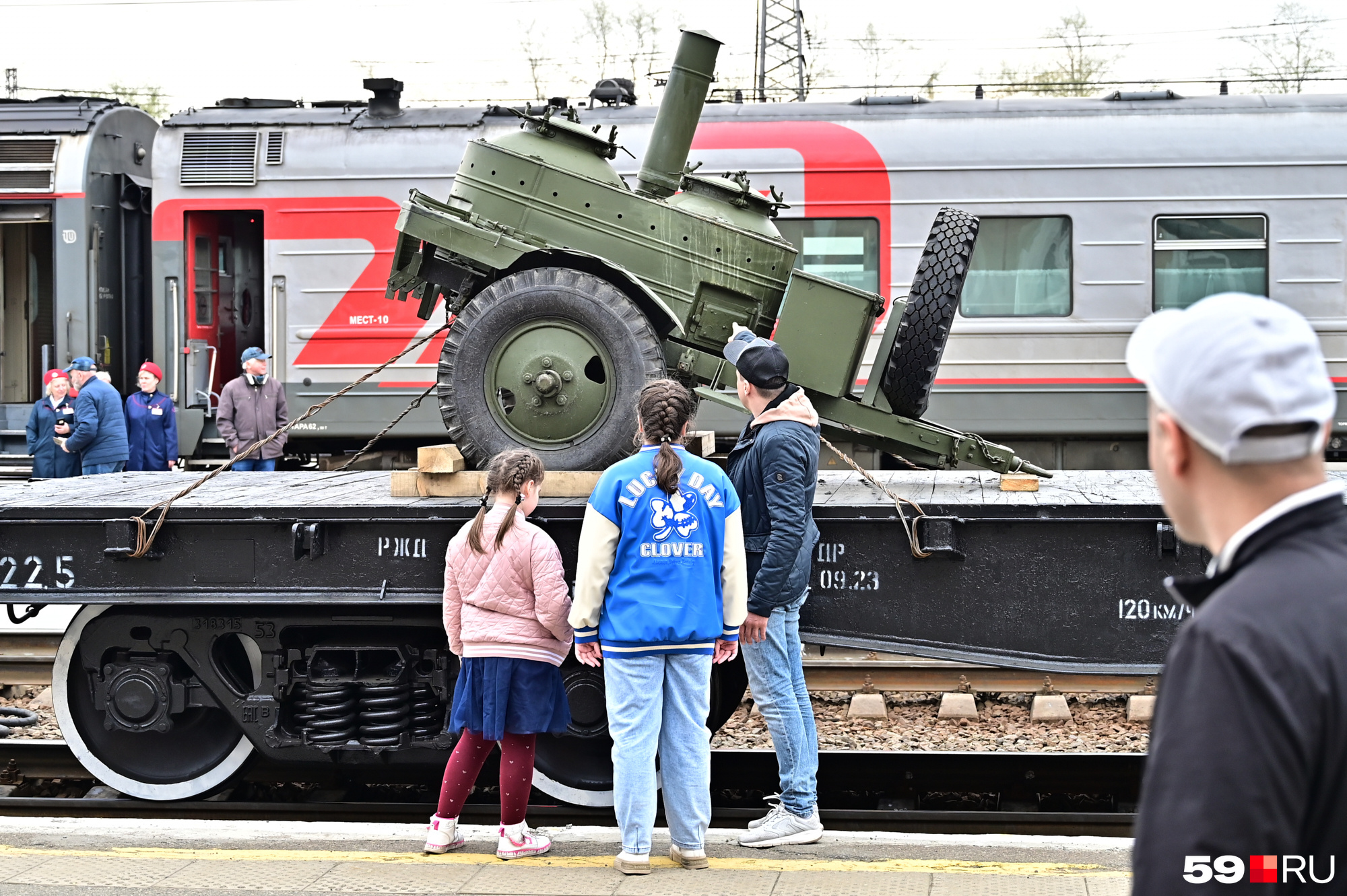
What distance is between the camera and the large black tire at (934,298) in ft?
19.9

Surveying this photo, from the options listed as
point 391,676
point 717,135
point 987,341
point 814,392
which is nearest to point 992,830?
point 814,392

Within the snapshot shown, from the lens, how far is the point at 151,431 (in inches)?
438

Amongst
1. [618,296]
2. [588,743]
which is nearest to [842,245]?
[618,296]

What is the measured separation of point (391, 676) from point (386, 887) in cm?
151

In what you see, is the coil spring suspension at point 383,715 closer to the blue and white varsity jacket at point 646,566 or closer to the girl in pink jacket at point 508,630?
the girl in pink jacket at point 508,630

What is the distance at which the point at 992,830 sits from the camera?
19.4ft

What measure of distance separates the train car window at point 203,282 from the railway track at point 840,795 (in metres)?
6.25

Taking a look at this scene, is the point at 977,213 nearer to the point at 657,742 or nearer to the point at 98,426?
the point at 98,426

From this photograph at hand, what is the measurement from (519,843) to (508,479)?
1.26m

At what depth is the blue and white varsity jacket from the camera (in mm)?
4406

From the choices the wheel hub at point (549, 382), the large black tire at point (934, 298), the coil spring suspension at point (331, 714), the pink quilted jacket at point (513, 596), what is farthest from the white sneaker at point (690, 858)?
the large black tire at point (934, 298)

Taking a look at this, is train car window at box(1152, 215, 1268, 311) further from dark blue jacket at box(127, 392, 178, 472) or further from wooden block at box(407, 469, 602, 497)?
dark blue jacket at box(127, 392, 178, 472)

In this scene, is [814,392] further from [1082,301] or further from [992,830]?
[1082,301]

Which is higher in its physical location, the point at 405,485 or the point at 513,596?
the point at 405,485
